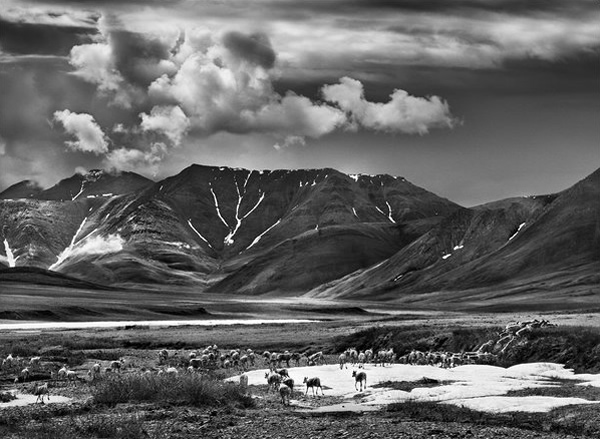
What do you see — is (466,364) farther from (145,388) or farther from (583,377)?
(145,388)

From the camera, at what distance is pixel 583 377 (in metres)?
52.3

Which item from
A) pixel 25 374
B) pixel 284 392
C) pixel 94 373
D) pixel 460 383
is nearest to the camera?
pixel 284 392

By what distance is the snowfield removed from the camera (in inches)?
1597

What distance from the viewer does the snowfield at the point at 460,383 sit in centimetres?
4056

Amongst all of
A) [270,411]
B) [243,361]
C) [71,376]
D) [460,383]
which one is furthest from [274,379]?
[243,361]

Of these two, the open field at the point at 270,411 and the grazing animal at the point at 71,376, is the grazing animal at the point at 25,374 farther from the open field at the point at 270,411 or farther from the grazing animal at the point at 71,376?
the grazing animal at the point at 71,376

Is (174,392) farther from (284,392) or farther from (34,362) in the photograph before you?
(34,362)

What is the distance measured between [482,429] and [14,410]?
19.4 m

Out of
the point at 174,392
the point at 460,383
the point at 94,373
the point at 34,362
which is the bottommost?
the point at 460,383

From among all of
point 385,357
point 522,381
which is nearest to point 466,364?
point 385,357

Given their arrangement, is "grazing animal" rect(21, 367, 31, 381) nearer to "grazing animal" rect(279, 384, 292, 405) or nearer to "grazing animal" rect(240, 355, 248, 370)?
"grazing animal" rect(240, 355, 248, 370)

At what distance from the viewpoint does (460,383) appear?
50.2 metres

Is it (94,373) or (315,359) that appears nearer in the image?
(94,373)

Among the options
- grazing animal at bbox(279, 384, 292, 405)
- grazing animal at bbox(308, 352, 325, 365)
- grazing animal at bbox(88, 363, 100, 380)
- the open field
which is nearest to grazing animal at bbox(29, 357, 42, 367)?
the open field
